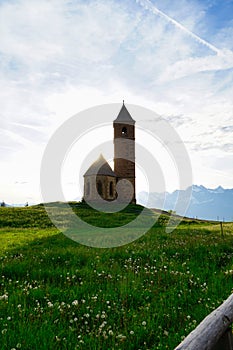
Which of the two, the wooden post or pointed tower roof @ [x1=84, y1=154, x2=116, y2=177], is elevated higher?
pointed tower roof @ [x1=84, y1=154, x2=116, y2=177]

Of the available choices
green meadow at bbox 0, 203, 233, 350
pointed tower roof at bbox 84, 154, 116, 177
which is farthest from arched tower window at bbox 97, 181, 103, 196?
green meadow at bbox 0, 203, 233, 350

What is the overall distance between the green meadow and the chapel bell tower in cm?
5863

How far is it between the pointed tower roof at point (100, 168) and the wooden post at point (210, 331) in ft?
206

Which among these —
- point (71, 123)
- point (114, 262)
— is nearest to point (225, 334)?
point (114, 262)

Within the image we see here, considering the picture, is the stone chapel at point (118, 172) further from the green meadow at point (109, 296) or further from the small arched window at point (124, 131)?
the green meadow at point (109, 296)

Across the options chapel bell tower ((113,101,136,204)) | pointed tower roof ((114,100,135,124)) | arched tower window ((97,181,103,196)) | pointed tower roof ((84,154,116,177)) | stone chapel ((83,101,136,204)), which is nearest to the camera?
arched tower window ((97,181,103,196))

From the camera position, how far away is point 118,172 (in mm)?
73500

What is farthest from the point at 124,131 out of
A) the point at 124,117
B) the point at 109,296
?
the point at 109,296

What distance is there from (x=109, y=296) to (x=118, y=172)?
65.6 m

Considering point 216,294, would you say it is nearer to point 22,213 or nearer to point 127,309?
point 127,309

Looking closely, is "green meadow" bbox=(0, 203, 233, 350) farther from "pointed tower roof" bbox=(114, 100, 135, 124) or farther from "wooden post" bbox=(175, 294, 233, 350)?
"pointed tower roof" bbox=(114, 100, 135, 124)

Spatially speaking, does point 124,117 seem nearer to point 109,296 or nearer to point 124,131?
point 124,131

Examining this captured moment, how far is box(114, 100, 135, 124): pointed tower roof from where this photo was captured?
7706 cm

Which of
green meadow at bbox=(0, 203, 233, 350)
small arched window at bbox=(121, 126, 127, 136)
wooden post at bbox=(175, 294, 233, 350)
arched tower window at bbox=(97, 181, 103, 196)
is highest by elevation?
small arched window at bbox=(121, 126, 127, 136)
